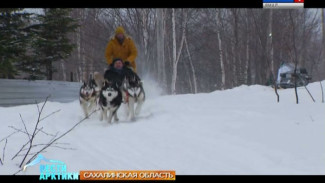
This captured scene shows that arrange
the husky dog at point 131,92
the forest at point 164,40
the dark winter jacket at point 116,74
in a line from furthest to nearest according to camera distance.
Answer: the forest at point 164,40, the dark winter jacket at point 116,74, the husky dog at point 131,92

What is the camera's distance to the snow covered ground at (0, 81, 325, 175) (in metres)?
2.74

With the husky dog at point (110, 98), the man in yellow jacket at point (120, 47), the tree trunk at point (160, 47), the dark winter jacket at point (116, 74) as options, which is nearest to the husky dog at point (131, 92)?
the dark winter jacket at point (116, 74)

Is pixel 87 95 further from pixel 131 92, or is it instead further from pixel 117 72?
pixel 131 92

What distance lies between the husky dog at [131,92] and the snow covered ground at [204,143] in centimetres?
92

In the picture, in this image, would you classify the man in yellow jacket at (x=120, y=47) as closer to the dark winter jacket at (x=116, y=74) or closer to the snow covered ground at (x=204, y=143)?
the dark winter jacket at (x=116, y=74)

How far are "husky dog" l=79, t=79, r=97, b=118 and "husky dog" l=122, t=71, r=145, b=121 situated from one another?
2.30 ft

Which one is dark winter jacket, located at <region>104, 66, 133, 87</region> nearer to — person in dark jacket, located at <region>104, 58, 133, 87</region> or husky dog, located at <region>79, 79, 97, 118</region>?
person in dark jacket, located at <region>104, 58, 133, 87</region>

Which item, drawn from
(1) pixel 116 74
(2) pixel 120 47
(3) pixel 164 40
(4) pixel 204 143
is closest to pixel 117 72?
(1) pixel 116 74

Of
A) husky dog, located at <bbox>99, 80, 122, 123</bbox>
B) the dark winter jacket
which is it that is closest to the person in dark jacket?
the dark winter jacket

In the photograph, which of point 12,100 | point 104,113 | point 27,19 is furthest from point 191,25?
point 104,113

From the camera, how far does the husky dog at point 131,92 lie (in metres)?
6.30

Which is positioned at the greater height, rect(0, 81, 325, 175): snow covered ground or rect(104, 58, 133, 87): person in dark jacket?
rect(104, 58, 133, 87): person in dark jacket

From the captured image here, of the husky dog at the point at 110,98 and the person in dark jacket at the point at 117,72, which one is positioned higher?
the person in dark jacket at the point at 117,72

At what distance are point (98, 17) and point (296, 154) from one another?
665 inches
